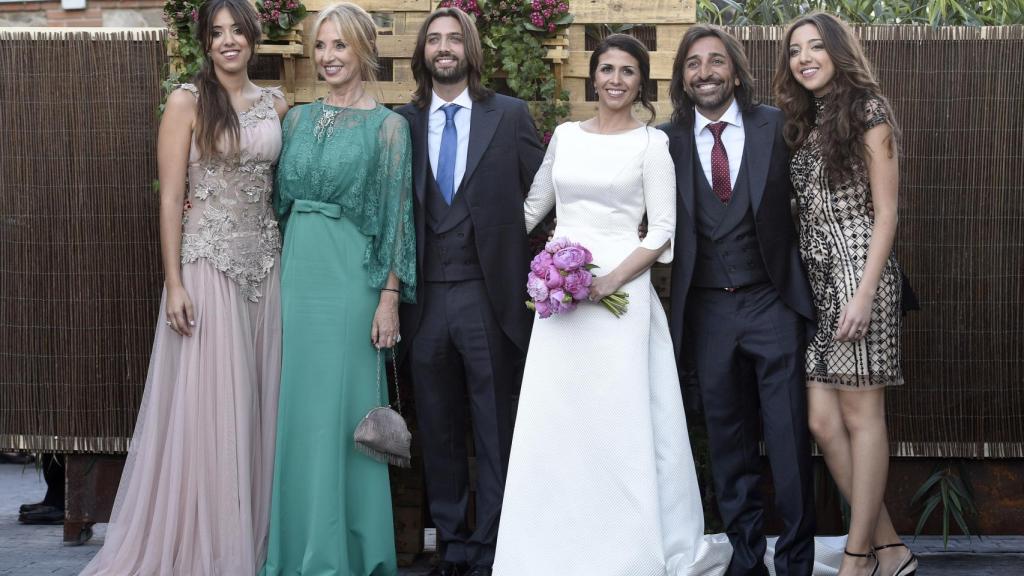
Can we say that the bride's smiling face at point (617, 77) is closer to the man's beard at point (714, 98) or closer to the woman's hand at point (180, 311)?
the man's beard at point (714, 98)

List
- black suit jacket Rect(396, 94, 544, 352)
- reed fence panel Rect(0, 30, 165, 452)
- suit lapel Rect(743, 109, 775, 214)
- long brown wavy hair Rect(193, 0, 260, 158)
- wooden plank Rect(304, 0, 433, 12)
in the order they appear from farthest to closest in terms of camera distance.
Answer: reed fence panel Rect(0, 30, 165, 452) < wooden plank Rect(304, 0, 433, 12) < black suit jacket Rect(396, 94, 544, 352) < long brown wavy hair Rect(193, 0, 260, 158) < suit lapel Rect(743, 109, 775, 214)

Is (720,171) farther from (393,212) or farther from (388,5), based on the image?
(388,5)

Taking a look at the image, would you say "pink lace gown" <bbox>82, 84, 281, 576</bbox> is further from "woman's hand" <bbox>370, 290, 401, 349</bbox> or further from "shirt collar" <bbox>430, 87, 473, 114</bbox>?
"shirt collar" <bbox>430, 87, 473, 114</bbox>

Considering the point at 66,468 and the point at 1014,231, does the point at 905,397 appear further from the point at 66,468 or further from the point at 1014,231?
the point at 66,468

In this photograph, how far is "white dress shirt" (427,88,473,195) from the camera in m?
4.78

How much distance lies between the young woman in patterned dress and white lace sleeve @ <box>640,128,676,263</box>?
0.49m

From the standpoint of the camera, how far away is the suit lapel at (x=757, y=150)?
4480 mm

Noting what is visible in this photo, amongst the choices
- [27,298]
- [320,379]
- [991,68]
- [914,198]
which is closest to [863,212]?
[914,198]

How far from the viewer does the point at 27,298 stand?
220 inches

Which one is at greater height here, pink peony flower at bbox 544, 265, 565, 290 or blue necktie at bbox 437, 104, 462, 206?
blue necktie at bbox 437, 104, 462, 206

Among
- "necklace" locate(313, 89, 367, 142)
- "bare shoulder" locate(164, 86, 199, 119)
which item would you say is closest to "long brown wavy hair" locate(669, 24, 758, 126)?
"necklace" locate(313, 89, 367, 142)

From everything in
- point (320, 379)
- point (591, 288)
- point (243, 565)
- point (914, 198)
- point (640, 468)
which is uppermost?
point (914, 198)

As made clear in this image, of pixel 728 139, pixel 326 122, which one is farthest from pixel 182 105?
pixel 728 139

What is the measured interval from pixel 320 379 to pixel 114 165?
65.7 inches
